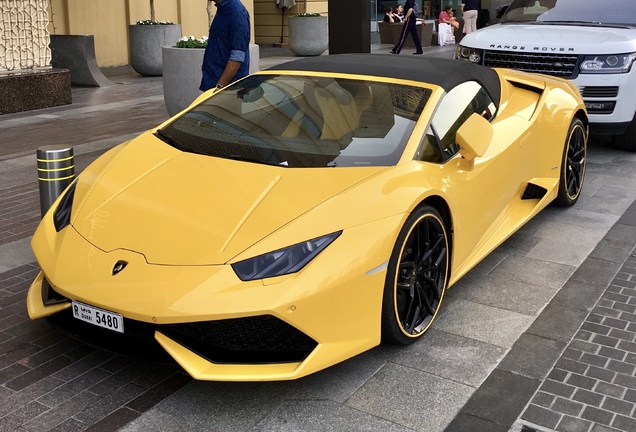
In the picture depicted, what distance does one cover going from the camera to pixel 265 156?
4285 millimetres

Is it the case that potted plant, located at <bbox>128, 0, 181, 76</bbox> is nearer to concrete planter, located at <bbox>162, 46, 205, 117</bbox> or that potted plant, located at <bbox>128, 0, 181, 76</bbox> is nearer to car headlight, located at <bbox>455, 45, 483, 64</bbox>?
concrete planter, located at <bbox>162, 46, 205, 117</bbox>

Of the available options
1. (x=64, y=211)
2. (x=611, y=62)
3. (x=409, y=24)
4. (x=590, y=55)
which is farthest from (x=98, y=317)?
(x=409, y=24)

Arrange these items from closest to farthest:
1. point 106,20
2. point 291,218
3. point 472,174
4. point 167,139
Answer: point 291,218 → point 472,174 → point 167,139 → point 106,20

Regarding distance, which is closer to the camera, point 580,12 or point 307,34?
point 580,12

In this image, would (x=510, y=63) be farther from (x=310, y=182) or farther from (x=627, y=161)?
(x=310, y=182)

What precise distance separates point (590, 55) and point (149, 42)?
1010cm

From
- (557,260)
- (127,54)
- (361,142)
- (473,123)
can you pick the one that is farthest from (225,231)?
(127,54)

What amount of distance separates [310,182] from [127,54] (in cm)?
1445

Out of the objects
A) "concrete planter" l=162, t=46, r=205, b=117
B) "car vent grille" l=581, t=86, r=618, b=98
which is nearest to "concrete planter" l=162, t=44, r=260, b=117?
"concrete planter" l=162, t=46, r=205, b=117

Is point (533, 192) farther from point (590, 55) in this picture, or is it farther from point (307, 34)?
point (307, 34)

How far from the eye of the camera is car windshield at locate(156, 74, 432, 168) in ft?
14.1

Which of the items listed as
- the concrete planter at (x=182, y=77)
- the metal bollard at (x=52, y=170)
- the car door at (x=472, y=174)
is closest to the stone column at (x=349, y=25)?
the concrete planter at (x=182, y=77)

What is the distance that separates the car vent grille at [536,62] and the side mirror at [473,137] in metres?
4.02

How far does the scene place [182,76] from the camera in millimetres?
10297
